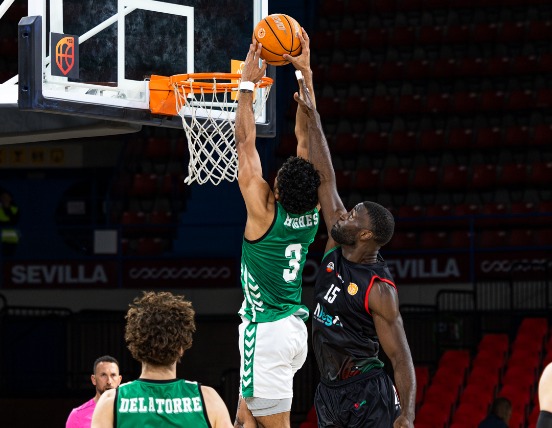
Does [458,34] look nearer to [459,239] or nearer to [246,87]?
[459,239]

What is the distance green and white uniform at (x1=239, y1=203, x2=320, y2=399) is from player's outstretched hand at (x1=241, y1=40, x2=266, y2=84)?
70 cm

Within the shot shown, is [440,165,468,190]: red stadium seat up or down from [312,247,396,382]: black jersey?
up

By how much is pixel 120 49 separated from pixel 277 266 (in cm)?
168

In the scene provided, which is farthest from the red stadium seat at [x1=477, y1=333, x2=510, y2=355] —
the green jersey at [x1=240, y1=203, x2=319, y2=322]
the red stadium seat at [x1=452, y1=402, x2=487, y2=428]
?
the green jersey at [x1=240, y1=203, x2=319, y2=322]

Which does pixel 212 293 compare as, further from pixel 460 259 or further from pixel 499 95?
pixel 499 95

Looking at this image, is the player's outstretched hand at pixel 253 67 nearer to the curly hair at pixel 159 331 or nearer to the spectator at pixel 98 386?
the curly hair at pixel 159 331

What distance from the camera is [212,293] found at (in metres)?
14.9

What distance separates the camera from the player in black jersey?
18.4 feet

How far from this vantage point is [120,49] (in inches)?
266

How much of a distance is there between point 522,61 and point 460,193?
259cm

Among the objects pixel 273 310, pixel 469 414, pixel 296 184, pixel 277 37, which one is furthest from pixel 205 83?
pixel 469 414

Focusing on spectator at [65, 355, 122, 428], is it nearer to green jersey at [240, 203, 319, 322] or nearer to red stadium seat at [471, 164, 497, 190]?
green jersey at [240, 203, 319, 322]

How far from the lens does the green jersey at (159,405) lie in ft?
13.9

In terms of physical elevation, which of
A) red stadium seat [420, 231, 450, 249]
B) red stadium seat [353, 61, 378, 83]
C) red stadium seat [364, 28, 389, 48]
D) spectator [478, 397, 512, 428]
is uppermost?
red stadium seat [364, 28, 389, 48]
